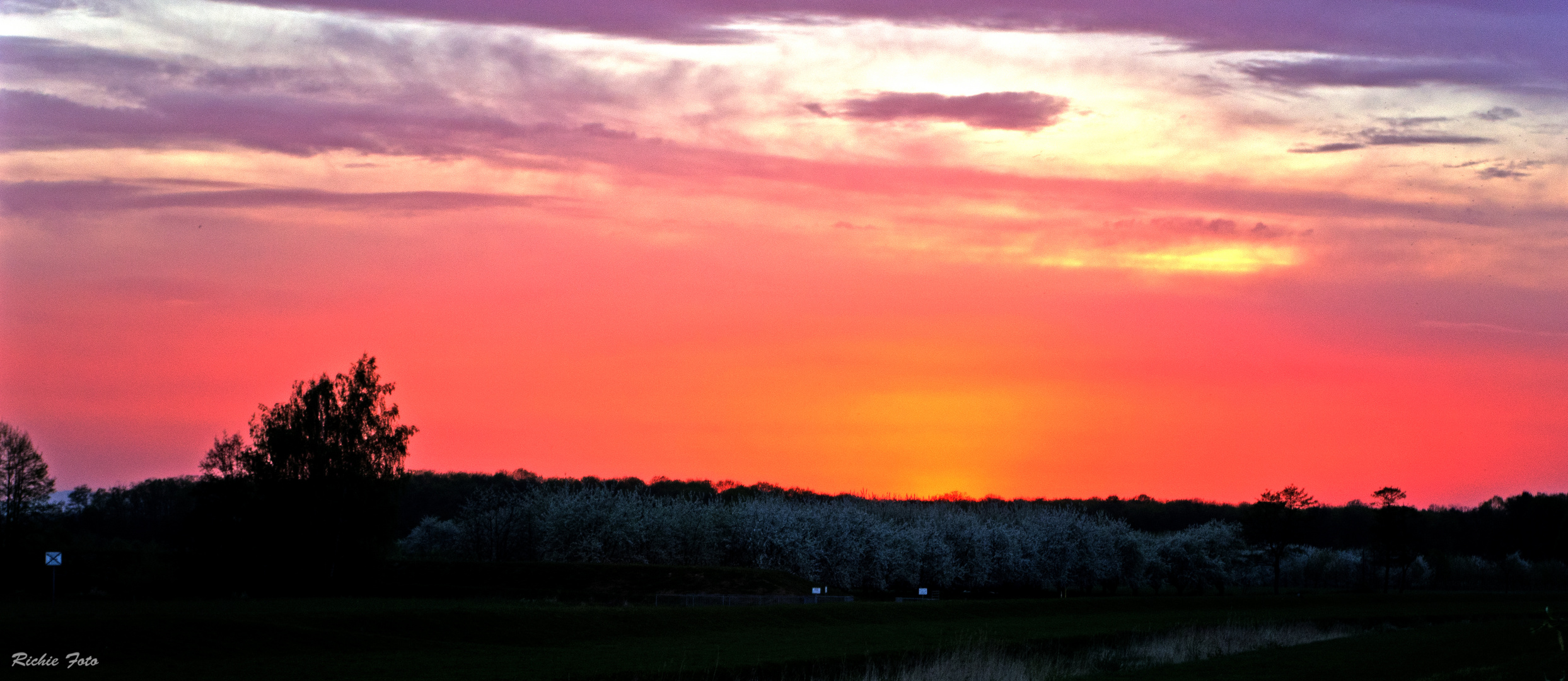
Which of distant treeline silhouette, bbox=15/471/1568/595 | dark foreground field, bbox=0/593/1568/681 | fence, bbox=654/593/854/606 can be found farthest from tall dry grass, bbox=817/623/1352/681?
distant treeline silhouette, bbox=15/471/1568/595

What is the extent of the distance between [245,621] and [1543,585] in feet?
428

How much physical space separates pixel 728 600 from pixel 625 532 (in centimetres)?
3079

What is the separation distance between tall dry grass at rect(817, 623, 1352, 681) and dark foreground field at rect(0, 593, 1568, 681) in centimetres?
71

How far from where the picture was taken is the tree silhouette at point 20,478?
7594 cm

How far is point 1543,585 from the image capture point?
12156cm

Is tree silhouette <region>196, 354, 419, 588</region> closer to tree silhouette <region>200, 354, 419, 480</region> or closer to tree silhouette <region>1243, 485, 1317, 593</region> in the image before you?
tree silhouette <region>200, 354, 419, 480</region>

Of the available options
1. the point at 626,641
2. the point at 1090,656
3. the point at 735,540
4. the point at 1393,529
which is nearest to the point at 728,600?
the point at 626,641

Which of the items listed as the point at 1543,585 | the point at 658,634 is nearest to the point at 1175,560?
the point at 1543,585

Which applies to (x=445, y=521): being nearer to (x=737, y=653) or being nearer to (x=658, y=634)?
(x=658, y=634)

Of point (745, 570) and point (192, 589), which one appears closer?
point (192, 589)

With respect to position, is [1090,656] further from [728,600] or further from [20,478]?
[20,478]

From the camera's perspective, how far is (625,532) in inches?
3607

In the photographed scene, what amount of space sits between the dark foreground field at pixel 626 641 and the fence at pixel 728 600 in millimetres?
6861

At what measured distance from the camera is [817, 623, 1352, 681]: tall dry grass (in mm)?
33656
